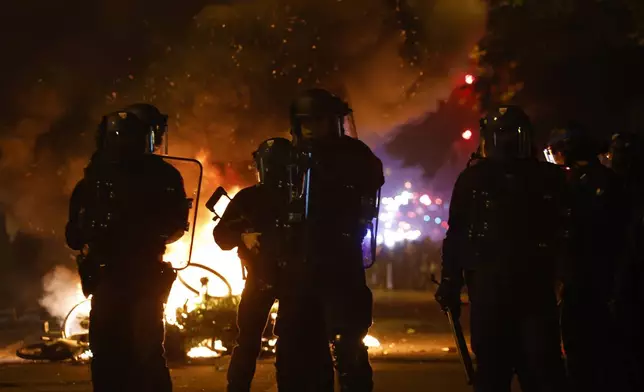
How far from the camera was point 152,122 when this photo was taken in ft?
19.5

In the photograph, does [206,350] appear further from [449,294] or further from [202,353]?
[449,294]

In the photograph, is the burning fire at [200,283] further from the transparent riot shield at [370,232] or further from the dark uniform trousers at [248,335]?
the transparent riot shield at [370,232]

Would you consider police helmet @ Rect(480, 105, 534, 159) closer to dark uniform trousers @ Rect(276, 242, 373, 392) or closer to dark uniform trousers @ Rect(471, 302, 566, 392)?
dark uniform trousers @ Rect(471, 302, 566, 392)

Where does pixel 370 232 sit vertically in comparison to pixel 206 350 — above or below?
above

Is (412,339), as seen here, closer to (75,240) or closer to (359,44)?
(359,44)

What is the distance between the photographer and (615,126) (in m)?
13.6

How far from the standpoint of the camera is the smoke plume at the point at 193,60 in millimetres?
14586

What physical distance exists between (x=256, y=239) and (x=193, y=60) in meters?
9.27

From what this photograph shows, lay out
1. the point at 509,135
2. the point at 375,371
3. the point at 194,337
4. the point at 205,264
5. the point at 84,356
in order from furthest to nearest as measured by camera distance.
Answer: the point at 205,264 → the point at 194,337 → the point at 84,356 → the point at 375,371 → the point at 509,135

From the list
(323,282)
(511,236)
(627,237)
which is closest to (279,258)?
(323,282)

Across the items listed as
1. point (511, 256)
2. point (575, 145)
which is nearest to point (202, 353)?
point (575, 145)

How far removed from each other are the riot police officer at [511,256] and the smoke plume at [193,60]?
920cm

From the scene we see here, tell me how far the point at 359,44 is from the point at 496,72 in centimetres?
223

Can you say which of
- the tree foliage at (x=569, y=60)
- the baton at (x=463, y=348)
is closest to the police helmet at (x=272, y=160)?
the baton at (x=463, y=348)
